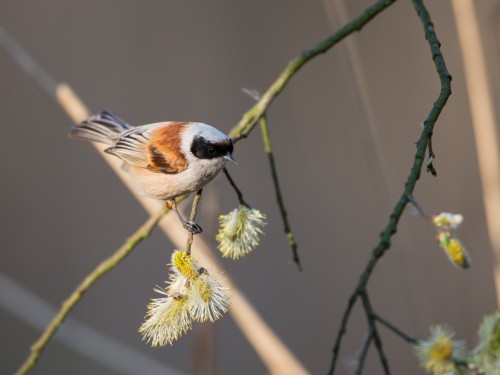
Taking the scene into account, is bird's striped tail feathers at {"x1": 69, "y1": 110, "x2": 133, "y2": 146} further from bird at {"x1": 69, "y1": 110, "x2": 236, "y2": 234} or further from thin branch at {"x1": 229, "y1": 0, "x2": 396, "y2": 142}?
thin branch at {"x1": 229, "y1": 0, "x2": 396, "y2": 142}

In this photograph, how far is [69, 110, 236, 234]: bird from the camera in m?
1.24

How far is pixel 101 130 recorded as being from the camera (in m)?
1.58

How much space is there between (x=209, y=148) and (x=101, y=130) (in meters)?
0.45

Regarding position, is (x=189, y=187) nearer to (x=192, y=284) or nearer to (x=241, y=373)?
(x=192, y=284)

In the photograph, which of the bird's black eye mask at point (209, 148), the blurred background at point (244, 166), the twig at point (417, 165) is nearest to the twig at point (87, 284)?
the bird's black eye mask at point (209, 148)

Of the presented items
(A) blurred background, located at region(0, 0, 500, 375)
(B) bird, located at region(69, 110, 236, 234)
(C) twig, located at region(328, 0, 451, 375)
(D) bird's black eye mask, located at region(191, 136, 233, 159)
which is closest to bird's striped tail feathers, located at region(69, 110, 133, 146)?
(B) bird, located at region(69, 110, 236, 234)

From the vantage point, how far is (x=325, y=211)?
271 centimetres

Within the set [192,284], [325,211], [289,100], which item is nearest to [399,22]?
[289,100]

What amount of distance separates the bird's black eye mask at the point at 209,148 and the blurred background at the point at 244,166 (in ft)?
3.91

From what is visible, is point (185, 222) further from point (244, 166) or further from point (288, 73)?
point (244, 166)

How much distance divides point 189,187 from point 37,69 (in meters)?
0.53

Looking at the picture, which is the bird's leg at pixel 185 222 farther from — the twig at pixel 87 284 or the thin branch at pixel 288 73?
the thin branch at pixel 288 73

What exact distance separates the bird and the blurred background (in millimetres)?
973

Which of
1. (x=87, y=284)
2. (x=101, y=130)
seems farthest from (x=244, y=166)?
(x=87, y=284)
